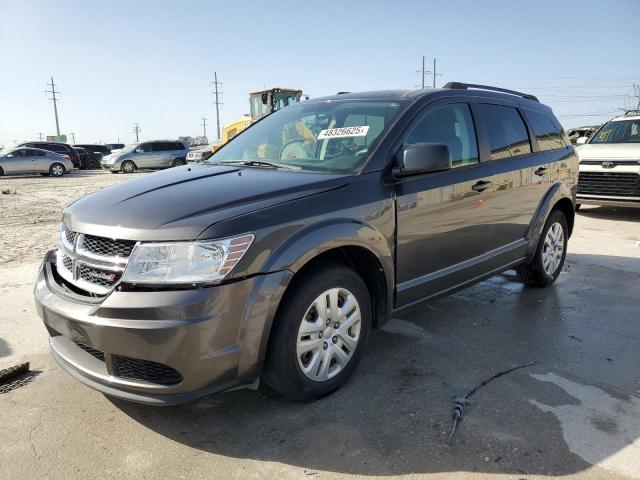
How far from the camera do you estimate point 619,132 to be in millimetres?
9750

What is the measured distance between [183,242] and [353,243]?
3.24ft

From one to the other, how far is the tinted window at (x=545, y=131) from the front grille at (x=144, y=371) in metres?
3.95

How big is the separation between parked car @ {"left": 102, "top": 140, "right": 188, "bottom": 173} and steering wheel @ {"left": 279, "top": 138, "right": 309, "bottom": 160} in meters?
24.6

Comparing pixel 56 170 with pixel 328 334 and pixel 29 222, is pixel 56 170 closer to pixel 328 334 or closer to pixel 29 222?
pixel 29 222

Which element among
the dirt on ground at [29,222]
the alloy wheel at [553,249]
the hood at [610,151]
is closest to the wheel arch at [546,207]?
the alloy wheel at [553,249]

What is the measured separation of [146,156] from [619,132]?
23.2 meters

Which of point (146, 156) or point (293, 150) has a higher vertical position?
point (293, 150)

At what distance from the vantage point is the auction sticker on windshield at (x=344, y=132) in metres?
3.42

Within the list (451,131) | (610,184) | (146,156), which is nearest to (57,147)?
(146,156)

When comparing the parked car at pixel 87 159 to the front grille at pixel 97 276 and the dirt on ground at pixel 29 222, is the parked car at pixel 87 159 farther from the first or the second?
the front grille at pixel 97 276

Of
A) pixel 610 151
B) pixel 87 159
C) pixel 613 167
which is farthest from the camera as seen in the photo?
pixel 87 159

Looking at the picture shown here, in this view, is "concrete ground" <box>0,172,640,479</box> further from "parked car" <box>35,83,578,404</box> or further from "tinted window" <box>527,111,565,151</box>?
"tinted window" <box>527,111,565,151</box>

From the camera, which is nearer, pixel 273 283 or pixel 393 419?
pixel 273 283

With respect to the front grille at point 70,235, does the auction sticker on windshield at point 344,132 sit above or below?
above
